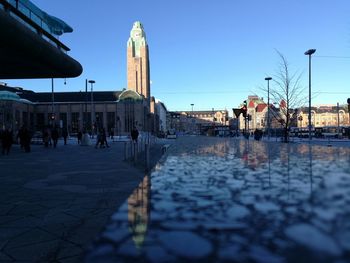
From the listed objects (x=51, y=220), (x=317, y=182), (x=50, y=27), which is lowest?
(x=51, y=220)

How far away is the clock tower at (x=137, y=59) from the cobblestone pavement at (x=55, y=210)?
391ft

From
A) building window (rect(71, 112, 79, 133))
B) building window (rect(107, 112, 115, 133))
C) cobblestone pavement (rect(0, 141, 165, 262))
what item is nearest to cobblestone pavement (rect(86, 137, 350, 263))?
cobblestone pavement (rect(0, 141, 165, 262))

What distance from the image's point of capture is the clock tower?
13212cm

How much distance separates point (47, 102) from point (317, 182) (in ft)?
458

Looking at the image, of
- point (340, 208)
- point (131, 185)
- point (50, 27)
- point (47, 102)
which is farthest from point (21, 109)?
point (340, 208)

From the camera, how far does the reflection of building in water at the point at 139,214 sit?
386 cm

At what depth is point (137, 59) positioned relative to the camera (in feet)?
433

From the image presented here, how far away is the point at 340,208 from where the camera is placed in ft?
17.0

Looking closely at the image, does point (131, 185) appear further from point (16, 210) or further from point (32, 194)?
point (16, 210)

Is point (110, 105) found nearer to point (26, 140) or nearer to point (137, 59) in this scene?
point (137, 59)

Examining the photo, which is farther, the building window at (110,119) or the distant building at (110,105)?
the building window at (110,119)

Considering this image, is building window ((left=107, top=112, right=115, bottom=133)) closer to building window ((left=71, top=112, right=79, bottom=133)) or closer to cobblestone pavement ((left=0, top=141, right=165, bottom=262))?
building window ((left=71, top=112, right=79, bottom=133))

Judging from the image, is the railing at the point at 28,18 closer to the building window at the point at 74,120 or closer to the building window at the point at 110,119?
the building window at the point at 110,119

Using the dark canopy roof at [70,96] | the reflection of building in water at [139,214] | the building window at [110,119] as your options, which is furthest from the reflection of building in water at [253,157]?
the dark canopy roof at [70,96]
